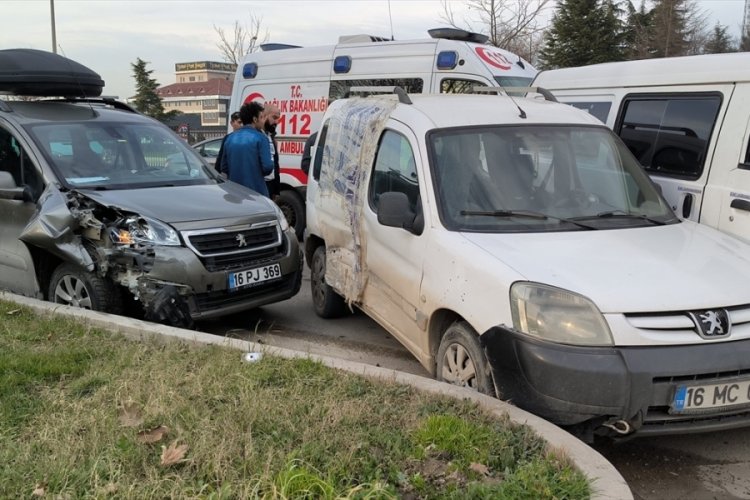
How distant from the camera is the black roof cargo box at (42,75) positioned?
242 inches

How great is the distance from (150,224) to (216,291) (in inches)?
27.7

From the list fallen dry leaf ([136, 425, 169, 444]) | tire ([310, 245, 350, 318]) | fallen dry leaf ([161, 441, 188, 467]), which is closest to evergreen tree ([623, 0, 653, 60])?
tire ([310, 245, 350, 318])

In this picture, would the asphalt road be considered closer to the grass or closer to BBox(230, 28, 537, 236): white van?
the grass

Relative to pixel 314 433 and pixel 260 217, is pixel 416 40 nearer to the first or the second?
pixel 260 217

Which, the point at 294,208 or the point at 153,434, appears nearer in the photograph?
the point at 153,434

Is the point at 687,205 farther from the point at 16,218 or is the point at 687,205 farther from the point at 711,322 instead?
the point at 16,218

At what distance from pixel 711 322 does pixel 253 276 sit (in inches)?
133

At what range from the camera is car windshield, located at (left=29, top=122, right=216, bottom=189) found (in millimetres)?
5582

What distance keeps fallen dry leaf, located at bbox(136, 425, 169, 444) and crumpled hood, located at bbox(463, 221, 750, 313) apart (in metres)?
1.83

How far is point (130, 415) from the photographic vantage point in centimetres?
317

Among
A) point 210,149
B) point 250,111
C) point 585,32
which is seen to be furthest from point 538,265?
point 585,32

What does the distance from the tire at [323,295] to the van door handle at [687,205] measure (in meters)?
2.91

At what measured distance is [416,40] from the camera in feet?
27.3

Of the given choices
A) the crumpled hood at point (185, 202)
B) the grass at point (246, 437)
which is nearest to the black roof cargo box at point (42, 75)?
the crumpled hood at point (185, 202)
